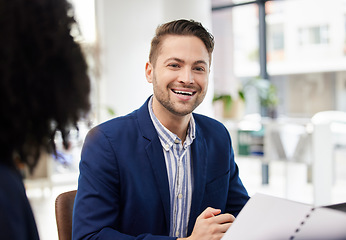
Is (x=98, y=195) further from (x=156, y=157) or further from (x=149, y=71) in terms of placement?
(x=149, y=71)

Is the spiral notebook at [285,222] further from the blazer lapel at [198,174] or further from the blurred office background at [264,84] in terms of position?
the blurred office background at [264,84]

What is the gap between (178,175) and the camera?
1.38m

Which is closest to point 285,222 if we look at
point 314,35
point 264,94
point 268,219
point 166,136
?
point 268,219

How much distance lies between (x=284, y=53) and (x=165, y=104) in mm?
3928

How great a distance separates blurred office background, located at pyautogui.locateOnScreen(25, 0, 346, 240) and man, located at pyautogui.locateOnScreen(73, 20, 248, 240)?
2672 millimetres

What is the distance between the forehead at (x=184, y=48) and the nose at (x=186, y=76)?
0.16 ft

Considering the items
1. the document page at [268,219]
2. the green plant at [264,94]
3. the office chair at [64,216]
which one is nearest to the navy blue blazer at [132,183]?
the office chair at [64,216]

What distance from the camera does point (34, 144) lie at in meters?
0.59

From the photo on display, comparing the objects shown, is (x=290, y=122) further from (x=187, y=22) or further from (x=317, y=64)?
(x=187, y=22)

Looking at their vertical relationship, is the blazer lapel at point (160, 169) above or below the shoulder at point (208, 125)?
below

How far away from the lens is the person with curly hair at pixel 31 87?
0.54 metres

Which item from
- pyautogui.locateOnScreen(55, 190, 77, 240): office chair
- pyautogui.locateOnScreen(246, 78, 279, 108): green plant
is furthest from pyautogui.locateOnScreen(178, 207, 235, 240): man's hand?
pyautogui.locateOnScreen(246, 78, 279, 108): green plant

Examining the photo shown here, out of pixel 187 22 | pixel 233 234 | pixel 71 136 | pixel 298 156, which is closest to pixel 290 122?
pixel 298 156

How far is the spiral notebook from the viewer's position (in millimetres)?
726
